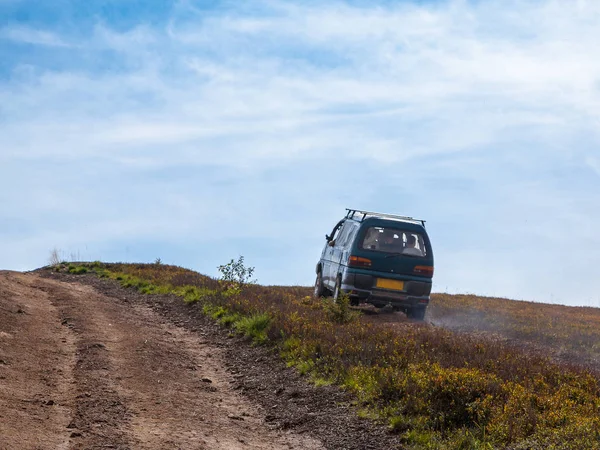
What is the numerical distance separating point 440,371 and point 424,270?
26.5ft

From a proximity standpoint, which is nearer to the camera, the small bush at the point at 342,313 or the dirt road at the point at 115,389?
the dirt road at the point at 115,389

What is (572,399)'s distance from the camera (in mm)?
8984

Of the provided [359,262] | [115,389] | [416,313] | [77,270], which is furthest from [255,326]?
[77,270]

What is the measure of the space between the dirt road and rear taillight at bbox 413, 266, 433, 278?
551 centimetres

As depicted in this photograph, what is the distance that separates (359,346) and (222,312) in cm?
527

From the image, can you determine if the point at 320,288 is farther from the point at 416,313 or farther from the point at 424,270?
the point at 424,270

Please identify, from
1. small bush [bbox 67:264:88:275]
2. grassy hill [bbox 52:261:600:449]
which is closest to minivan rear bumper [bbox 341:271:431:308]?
grassy hill [bbox 52:261:600:449]

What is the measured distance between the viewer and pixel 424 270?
17.0 m

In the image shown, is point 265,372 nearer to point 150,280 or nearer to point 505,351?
point 505,351

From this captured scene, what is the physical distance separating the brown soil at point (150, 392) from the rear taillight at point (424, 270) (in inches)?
200

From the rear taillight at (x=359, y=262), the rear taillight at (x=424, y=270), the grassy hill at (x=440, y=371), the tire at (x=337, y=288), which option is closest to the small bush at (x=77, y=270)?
the grassy hill at (x=440, y=371)

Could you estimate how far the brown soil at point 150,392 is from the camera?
730 centimetres

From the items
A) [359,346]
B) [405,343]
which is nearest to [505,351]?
[405,343]

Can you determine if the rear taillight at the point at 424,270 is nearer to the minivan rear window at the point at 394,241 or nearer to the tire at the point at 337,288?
the minivan rear window at the point at 394,241
